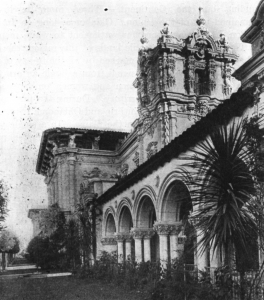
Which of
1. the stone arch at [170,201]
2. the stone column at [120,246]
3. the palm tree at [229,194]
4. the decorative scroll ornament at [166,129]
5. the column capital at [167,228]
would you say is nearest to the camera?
the palm tree at [229,194]

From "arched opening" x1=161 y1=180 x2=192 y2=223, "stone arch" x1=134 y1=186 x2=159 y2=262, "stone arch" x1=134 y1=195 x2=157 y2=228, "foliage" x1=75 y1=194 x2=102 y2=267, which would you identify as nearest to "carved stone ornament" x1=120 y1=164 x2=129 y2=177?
"foliage" x1=75 y1=194 x2=102 y2=267

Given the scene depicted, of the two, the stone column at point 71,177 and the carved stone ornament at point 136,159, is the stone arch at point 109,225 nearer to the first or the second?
the carved stone ornament at point 136,159

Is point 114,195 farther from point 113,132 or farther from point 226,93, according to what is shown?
point 113,132

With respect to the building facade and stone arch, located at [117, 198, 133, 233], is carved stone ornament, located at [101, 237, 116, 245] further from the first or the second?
stone arch, located at [117, 198, 133, 233]

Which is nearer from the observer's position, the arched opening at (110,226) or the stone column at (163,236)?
the stone column at (163,236)

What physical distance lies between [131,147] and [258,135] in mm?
26437

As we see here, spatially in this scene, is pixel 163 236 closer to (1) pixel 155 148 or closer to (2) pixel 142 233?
(2) pixel 142 233

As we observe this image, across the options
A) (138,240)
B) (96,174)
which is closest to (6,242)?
(96,174)

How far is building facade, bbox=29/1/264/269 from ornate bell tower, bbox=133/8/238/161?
0.22ft

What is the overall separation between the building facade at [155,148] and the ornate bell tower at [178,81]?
68mm

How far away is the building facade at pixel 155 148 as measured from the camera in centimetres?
1443

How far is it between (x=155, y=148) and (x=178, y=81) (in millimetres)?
4854

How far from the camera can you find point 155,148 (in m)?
28.1

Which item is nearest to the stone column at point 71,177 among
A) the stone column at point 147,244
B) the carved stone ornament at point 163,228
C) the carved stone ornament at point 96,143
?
the carved stone ornament at point 96,143
